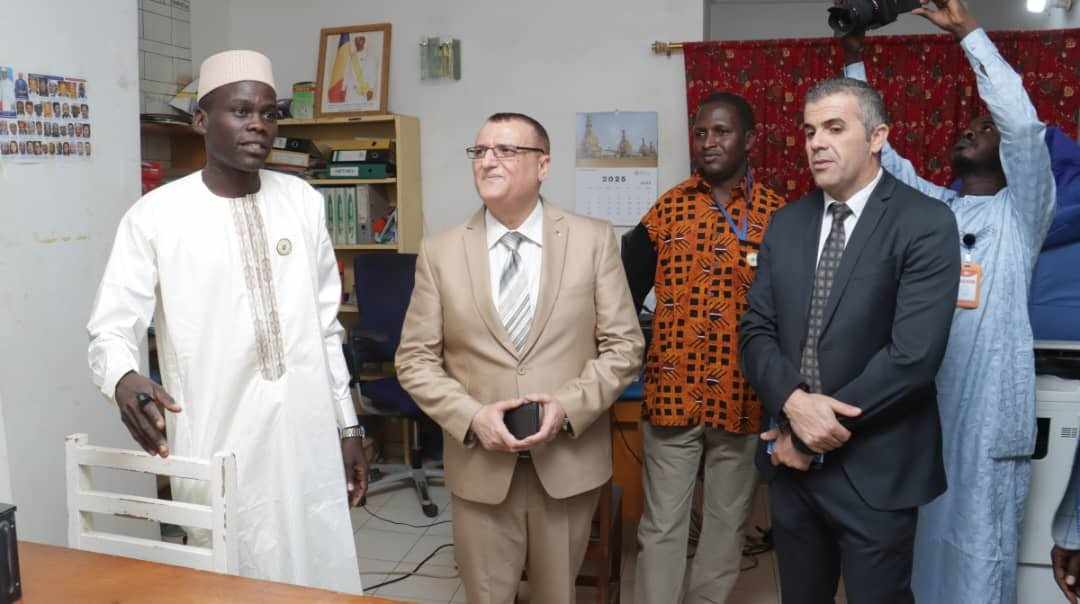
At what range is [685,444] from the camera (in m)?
2.40

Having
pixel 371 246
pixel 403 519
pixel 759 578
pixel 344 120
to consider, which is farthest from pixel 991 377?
pixel 344 120

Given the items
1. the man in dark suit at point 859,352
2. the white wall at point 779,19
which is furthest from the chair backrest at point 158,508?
the white wall at point 779,19

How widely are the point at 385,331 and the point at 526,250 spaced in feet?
6.83

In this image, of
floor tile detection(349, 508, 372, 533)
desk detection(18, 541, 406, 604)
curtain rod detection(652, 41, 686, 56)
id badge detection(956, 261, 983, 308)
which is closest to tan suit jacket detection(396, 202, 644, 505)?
desk detection(18, 541, 406, 604)

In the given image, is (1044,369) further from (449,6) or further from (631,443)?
(449,6)

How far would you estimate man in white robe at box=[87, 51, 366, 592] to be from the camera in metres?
1.91

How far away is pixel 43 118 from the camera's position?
7.53 ft

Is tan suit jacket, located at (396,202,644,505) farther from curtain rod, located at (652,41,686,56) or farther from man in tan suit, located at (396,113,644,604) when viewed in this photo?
curtain rod, located at (652,41,686,56)

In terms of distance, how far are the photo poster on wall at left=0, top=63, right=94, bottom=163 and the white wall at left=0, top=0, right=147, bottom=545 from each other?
0.03m

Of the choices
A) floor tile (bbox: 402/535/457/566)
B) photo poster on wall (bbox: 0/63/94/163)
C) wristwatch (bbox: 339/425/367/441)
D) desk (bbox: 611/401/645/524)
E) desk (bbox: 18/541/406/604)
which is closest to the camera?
desk (bbox: 18/541/406/604)

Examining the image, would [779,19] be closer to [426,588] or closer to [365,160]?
[365,160]

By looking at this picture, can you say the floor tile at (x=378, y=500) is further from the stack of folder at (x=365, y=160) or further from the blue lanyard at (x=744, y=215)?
the blue lanyard at (x=744, y=215)

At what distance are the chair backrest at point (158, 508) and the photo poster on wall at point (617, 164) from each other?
286 centimetres

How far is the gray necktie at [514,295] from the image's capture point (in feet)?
6.46
